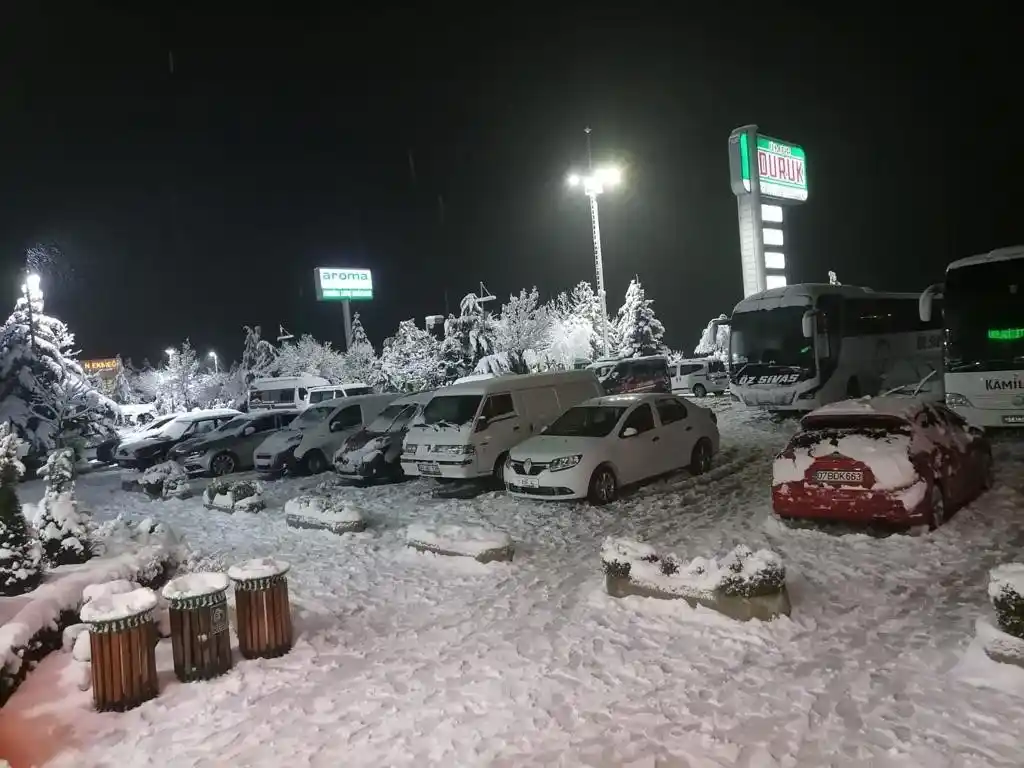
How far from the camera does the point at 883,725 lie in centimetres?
466

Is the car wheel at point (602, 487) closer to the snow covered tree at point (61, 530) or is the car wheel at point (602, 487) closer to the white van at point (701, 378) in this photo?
the snow covered tree at point (61, 530)

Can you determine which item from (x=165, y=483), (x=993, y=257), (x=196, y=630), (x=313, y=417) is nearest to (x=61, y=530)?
(x=196, y=630)

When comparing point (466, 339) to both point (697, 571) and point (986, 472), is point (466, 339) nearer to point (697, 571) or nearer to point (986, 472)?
point (986, 472)

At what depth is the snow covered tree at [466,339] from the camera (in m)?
54.7

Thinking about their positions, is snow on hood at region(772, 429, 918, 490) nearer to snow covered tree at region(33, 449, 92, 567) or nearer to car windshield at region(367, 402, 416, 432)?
snow covered tree at region(33, 449, 92, 567)

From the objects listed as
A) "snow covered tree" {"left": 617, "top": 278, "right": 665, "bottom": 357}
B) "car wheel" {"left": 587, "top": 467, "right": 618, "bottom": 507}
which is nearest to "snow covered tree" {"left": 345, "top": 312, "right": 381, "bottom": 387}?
"snow covered tree" {"left": 617, "top": 278, "right": 665, "bottom": 357}

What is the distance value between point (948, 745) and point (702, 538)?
509 centimetres

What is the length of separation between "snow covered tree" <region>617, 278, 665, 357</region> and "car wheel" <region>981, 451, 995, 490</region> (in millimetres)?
41620

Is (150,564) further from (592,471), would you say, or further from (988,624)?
(988,624)

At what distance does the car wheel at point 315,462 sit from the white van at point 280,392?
15632 mm

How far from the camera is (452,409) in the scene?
1427cm

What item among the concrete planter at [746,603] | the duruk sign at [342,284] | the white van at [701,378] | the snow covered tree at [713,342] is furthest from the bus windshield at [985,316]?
the duruk sign at [342,284]

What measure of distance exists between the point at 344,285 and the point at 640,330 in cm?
2281

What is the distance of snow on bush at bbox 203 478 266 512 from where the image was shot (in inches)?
525
